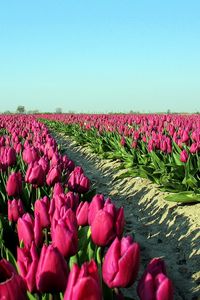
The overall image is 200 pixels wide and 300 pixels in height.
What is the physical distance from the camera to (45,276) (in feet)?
5.53

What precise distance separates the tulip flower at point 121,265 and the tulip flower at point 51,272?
0.59 ft

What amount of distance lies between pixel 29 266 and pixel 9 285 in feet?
1.11

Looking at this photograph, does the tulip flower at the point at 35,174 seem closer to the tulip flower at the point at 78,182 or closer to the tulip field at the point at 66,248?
the tulip field at the point at 66,248

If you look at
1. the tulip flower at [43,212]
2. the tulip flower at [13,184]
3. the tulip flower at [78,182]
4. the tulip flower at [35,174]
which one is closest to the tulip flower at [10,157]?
the tulip flower at [35,174]

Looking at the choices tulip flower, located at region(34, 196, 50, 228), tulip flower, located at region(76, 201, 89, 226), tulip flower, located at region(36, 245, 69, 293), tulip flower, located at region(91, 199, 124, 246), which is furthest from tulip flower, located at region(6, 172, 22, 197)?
tulip flower, located at region(36, 245, 69, 293)

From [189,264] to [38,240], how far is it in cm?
236

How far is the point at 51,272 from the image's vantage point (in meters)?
1.68

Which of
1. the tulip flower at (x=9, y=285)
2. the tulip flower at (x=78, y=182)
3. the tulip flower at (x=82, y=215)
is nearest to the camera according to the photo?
the tulip flower at (x=9, y=285)

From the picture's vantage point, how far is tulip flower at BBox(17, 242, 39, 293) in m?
1.78

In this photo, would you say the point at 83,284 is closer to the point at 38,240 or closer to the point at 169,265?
the point at 38,240

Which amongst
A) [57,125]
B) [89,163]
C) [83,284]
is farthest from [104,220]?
[57,125]

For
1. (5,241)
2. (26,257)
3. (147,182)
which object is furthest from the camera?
(147,182)

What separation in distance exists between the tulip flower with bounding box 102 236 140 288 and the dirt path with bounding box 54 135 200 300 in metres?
2.01

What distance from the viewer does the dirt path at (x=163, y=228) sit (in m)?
3.99
